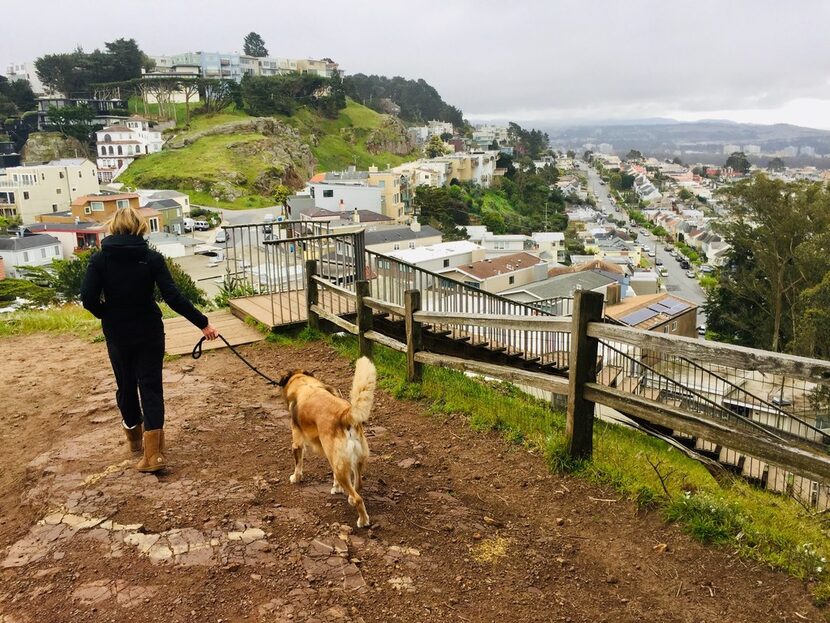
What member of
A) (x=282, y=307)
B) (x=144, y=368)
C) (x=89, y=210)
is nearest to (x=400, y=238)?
(x=89, y=210)

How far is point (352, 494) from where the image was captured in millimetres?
3973

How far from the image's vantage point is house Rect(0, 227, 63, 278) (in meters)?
47.1

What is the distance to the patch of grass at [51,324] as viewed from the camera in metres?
9.87

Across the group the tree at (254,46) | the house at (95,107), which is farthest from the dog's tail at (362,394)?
the tree at (254,46)

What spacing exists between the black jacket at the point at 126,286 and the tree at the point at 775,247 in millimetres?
A: 32105

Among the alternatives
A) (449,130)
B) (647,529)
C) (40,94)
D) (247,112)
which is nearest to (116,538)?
(647,529)

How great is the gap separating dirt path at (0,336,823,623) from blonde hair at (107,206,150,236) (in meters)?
1.79

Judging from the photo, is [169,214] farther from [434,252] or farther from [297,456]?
[297,456]

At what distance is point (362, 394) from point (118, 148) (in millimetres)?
94028

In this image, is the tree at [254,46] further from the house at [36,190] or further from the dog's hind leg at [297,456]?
the dog's hind leg at [297,456]

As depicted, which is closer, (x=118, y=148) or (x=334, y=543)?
(x=334, y=543)

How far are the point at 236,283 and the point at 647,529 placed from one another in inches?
352

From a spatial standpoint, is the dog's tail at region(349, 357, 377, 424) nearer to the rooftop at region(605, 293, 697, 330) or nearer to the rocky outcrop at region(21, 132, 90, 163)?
the rooftop at region(605, 293, 697, 330)

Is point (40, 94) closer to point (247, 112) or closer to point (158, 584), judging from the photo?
point (247, 112)
